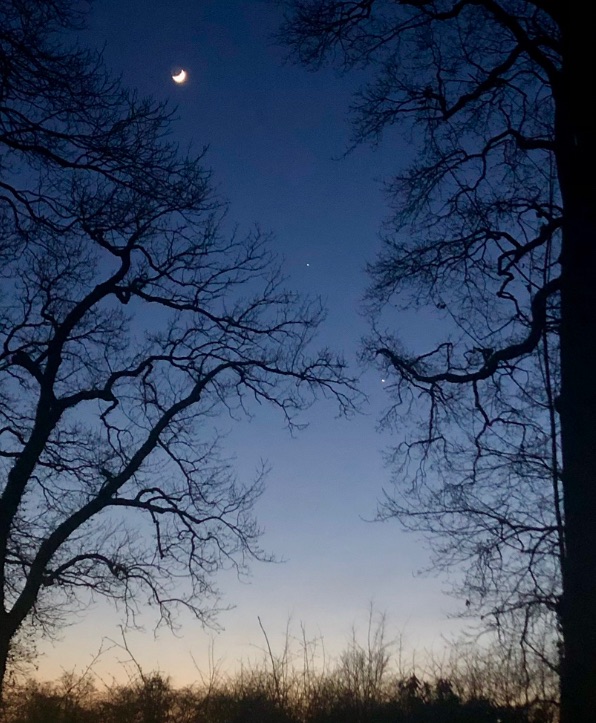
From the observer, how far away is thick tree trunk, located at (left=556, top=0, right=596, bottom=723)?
5.07 metres

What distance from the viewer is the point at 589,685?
4.96 metres

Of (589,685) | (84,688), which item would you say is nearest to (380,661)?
(84,688)

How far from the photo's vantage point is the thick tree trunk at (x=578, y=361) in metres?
5.07

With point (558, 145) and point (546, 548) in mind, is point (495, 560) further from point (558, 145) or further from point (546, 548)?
point (558, 145)

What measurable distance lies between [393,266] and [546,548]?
413 cm

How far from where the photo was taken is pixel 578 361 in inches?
231

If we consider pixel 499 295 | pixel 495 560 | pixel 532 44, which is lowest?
pixel 495 560

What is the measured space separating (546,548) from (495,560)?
2.16 ft

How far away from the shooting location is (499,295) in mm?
9000

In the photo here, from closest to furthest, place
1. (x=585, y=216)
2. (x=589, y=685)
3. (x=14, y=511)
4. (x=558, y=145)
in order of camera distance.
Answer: (x=589, y=685) → (x=585, y=216) → (x=558, y=145) → (x=14, y=511)

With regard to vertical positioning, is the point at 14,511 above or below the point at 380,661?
above

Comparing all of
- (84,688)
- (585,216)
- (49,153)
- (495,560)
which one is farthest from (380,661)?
(49,153)

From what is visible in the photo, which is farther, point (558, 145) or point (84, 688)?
point (84, 688)

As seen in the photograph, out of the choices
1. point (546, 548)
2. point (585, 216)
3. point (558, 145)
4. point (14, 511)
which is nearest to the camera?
point (585, 216)
